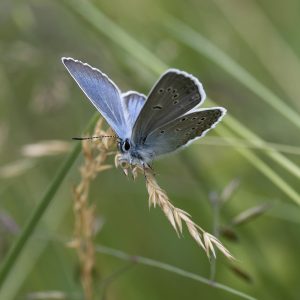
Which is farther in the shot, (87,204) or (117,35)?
(117,35)

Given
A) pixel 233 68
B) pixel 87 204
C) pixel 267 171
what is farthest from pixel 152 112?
pixel 233 68

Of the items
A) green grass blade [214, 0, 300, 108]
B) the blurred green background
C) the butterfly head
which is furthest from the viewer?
green grass blade [214, 0, 300, 108]

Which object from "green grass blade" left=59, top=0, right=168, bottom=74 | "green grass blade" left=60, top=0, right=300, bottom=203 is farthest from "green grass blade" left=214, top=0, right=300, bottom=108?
"green grass blade" left=59, top=0, right=168, bottom=74

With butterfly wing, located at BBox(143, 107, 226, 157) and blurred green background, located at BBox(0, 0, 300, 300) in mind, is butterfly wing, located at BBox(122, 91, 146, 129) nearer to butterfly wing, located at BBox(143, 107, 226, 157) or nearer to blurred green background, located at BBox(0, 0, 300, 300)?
butterfly wing, located at BBox(143, 107, 226, 157)

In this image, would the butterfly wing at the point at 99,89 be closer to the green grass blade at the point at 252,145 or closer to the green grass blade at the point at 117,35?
the green grass blade at the point at 252,145

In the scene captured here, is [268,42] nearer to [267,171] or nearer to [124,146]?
[267,171]

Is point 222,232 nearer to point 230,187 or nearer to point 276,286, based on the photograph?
point 230,187
